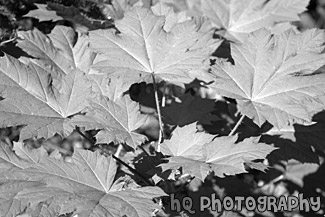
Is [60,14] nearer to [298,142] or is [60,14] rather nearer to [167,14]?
[167,14]

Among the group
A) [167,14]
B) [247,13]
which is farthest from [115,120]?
[247,13]

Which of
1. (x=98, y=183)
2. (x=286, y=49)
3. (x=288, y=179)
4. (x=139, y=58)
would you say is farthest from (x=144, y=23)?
(x=288, y=179)

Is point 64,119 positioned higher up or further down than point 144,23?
further down

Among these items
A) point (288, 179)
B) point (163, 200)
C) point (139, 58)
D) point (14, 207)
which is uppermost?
point (139, 58)

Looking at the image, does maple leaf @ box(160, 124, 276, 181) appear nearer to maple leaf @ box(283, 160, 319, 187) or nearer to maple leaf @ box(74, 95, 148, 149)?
maple leaf @ box(74, 95, 148, 149)

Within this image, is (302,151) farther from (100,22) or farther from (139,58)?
(100,22)

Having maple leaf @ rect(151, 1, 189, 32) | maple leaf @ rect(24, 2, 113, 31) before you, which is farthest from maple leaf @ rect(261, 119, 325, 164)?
maple leaf @ rect(24, 2, 113, 31)
